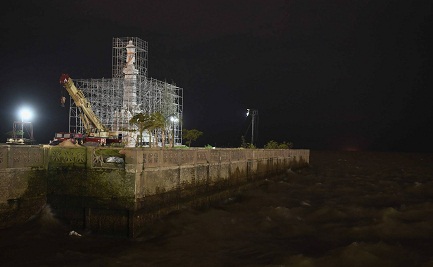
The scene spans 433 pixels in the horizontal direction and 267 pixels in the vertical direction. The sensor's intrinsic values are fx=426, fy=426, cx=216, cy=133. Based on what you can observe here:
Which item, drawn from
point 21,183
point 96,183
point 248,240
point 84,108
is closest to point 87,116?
point 84,108

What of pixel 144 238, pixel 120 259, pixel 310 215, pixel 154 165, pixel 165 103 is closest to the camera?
pixel 120 259

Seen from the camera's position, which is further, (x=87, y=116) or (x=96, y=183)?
(x=87, y=116)

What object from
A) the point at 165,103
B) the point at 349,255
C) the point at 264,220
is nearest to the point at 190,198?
the point at 264,220

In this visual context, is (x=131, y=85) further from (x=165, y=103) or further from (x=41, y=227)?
(x=41, y=227)

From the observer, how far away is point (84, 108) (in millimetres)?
47031

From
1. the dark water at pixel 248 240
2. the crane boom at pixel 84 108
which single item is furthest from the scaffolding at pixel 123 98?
the dark water at pixel 248 240

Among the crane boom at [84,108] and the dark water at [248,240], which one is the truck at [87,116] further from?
the dark water at [248,240]

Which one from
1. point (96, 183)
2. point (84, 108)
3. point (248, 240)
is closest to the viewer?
point (96, 183)

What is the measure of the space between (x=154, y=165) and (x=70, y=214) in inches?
147

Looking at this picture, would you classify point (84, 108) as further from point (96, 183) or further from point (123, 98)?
point (96, 183)

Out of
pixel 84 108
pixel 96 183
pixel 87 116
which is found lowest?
pixel 96 183

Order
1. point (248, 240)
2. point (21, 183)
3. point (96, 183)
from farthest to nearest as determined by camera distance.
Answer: point (248, 240)
point (96, 183)
point (21, 183)

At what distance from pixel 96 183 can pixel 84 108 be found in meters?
32.7

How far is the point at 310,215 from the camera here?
2206 cm
